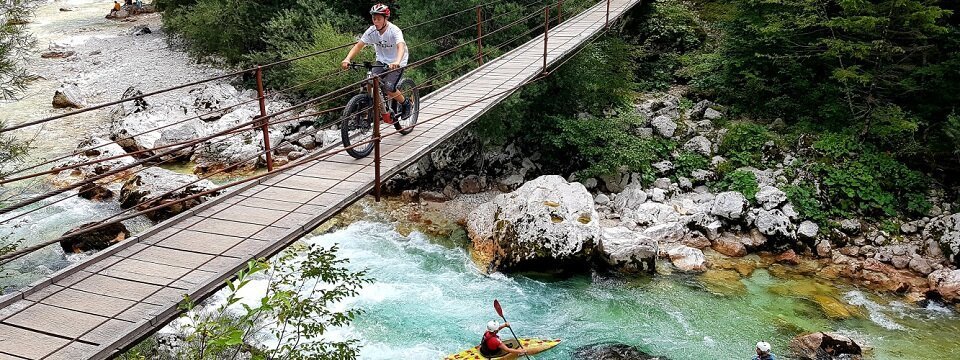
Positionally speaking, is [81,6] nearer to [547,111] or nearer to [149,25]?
[149,25]

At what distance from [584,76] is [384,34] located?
580 cm

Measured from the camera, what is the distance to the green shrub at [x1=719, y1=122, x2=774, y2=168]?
1091 centimetres

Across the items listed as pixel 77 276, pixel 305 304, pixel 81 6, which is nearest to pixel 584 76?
pixel 305 304

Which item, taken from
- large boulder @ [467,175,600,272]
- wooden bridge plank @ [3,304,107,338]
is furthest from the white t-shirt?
large boulder @ [467,175,600,272]

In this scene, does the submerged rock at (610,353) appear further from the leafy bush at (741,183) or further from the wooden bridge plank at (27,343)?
the wooden bridge plank at (27,343)

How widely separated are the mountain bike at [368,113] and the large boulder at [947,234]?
7636 millimetres

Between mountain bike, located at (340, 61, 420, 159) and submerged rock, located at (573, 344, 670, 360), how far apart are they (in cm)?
317

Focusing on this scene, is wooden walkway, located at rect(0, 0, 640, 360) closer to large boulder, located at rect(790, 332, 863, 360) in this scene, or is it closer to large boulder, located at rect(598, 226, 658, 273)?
large boulder, located at rect(598, 226, 658, 273)

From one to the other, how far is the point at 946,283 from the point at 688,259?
3211 millimetres

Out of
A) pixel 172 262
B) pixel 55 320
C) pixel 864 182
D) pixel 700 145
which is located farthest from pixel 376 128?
pixel 864 182

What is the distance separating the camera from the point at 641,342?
24.6 feet

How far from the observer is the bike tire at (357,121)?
18.5ft

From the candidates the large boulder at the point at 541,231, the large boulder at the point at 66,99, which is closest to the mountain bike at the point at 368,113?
the large boulder at the point at 541,231

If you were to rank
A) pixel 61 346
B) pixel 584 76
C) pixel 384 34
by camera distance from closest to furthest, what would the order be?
pixel 61 346 → pixel 384 34 → pixel 584 76
